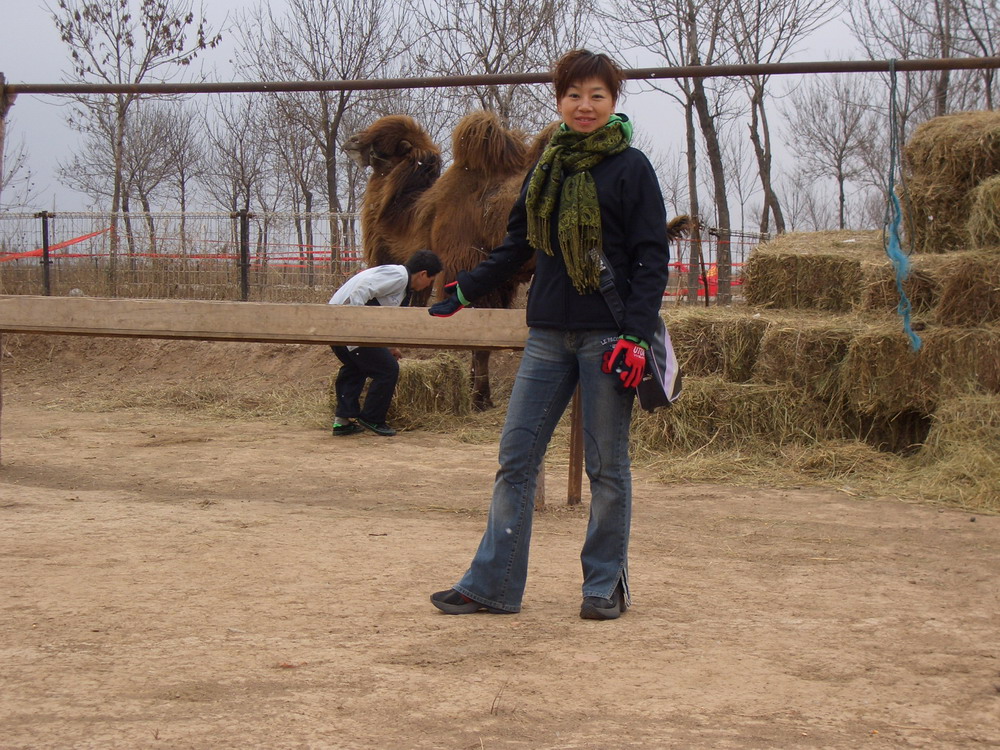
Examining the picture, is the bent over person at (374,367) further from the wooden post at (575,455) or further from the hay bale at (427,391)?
the wooden post at (575,455)

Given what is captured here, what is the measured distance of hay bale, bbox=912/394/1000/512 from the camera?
5.39m

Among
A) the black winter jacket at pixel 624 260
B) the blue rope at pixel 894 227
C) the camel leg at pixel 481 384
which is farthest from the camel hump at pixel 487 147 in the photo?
the black winter jacket at pixel 624 260

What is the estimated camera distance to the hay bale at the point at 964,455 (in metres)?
5.39

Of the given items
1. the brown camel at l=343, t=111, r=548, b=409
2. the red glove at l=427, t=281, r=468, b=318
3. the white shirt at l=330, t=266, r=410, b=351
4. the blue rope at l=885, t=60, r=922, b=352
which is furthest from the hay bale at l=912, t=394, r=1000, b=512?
the white shirt at l=330, t=266, r=410, b=351

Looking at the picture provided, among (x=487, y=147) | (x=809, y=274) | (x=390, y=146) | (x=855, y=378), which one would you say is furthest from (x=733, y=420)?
(x=390, y=146)

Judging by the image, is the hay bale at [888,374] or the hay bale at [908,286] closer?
the hay bale at [888,374]

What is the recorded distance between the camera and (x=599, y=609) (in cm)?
316

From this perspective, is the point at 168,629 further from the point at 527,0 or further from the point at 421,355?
the point at 527,0

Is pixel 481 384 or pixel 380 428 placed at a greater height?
pixel 481 384

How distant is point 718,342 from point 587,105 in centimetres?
402

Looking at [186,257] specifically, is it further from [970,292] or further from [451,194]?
[970,292]

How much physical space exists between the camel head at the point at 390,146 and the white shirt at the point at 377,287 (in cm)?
219

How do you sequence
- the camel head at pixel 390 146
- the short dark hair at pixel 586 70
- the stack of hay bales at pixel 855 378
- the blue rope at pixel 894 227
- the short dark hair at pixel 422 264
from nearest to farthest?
the short dark hair at pixel 586 70 < the blue rope at pixel 894 227 < the stack of hay bales at pixel 855 378 < the short dark hair at pixel 422 264 < the camel head at pixel 390 146

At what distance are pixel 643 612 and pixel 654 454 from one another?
11.0 feet
